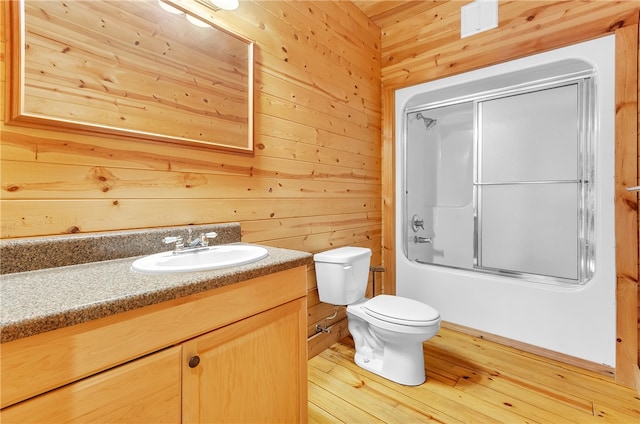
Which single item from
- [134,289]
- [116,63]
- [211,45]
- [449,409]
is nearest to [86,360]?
[134,289]

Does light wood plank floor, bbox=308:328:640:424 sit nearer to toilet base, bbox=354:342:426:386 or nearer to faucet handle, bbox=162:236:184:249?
toilet base, bbox=354:342:426:386

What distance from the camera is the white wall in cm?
171

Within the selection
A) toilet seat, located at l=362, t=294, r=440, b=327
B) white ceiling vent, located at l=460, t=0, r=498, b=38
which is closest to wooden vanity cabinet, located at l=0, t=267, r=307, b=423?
toilet seat, located at l=362, t=294, r=440, b=327

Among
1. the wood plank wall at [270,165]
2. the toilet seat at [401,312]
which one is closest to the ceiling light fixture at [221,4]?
the wood plank wall at [270,165]

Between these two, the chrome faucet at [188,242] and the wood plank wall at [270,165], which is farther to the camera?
the chrome faucet at [188,242]

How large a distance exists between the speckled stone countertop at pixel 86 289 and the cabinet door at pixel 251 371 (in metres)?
0.16

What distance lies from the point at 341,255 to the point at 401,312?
48cm

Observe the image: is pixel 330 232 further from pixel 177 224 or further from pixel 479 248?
pixel 479 248

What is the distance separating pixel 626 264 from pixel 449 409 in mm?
1266

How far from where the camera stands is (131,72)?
3.76 ft

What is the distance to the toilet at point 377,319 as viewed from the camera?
160cm

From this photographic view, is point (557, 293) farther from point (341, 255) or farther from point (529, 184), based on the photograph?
point (341, 255)

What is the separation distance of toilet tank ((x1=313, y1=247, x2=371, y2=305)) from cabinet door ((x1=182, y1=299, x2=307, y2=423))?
2.31ft

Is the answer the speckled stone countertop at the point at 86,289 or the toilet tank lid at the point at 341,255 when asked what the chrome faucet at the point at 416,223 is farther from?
the speckled stone countertop at the point at 86,289
